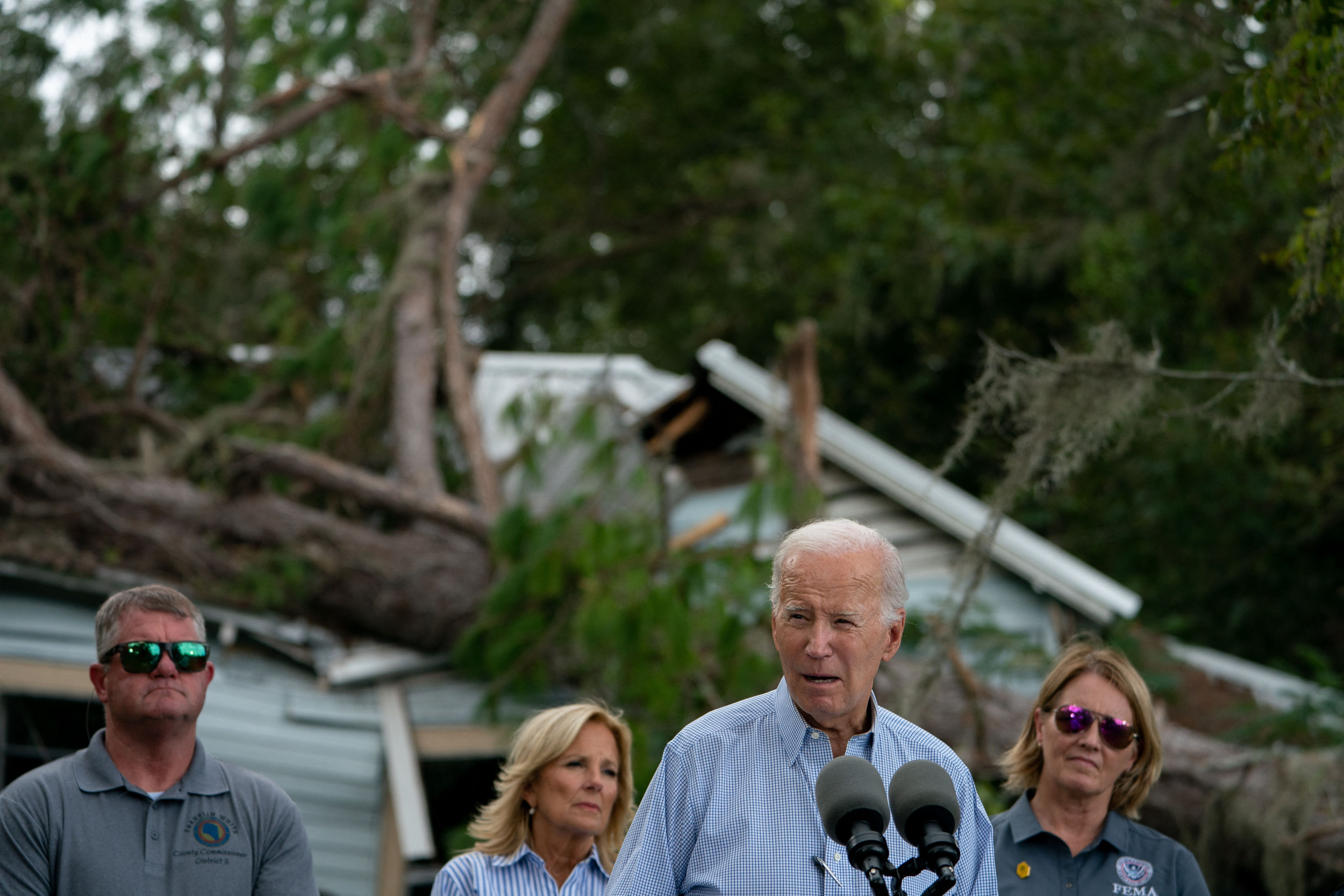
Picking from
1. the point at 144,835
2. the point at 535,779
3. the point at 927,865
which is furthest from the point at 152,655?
the point at 927,865

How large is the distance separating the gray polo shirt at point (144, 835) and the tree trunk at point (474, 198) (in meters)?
5.44

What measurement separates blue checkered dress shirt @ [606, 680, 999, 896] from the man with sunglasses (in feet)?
3.64

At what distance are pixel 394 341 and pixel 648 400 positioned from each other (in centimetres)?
263

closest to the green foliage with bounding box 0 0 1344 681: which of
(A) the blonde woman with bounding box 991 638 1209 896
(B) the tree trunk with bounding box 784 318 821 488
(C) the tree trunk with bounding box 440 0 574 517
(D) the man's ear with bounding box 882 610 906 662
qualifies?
(C) the tree trunk with bounding box 440 0 574 517

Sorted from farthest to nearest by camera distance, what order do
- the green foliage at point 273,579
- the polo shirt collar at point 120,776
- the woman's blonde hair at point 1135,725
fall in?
the green foliage at point 273,579 → the woman's blonde hair at point 1135,725 → the polo shirt collar at point 120,776

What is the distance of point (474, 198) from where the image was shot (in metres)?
9.89

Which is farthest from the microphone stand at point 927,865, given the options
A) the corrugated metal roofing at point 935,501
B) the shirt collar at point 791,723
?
the corrugated metal roofing at point 935,501

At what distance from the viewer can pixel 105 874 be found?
9.65 ft

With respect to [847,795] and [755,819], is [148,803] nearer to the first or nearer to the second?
[755,819]

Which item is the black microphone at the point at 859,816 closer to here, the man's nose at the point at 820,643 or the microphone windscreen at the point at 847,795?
the microphone windscreen at the point at 847,795

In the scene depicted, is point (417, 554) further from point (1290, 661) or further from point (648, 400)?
point (1290, 661)

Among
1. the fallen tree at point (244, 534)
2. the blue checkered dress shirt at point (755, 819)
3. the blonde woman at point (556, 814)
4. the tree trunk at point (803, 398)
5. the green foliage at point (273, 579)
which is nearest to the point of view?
the blue checkered dress shirt at point (755, 819)

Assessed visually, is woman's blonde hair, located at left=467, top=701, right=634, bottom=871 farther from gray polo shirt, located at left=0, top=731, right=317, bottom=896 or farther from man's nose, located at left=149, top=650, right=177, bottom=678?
man's nose, located at left=149, top=650, right=177, bottom=678

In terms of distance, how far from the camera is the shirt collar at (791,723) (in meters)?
2.44
